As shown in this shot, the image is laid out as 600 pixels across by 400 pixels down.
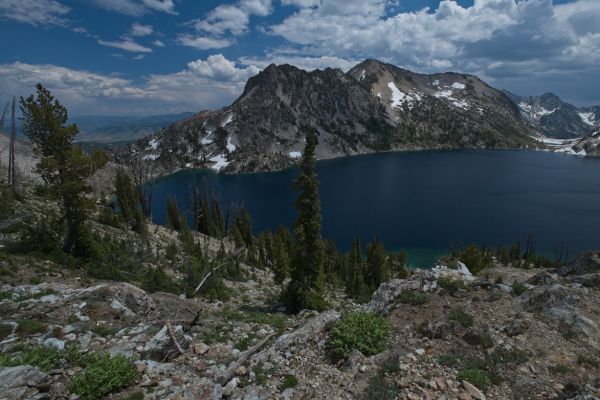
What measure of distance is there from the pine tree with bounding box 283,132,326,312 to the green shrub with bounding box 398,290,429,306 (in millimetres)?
17206

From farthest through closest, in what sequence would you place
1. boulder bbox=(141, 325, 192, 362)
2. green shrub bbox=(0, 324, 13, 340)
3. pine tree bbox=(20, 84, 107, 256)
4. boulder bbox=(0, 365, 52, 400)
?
1. pine tree bbox=(20, 84, 107, 256)
2. green shrub bbox=(0, 324, 13, 340)
3. boulder bbox=(141, 325, 192, 362)
4. boulder bbox=(0, 365, 52, 400)

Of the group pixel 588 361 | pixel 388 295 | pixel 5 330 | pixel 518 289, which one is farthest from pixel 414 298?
pixel 5 330

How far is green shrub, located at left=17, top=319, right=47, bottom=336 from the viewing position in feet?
53.7

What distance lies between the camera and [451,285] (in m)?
19.6

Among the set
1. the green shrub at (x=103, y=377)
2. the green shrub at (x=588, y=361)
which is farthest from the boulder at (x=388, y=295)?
→ the green shrub at (x=103, y=377)

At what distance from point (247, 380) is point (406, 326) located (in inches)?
308

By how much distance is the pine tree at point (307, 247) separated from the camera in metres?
35.1

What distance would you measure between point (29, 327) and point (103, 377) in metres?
7.18

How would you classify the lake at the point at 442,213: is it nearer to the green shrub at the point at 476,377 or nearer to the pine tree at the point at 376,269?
the pine tree at the point at 376,269

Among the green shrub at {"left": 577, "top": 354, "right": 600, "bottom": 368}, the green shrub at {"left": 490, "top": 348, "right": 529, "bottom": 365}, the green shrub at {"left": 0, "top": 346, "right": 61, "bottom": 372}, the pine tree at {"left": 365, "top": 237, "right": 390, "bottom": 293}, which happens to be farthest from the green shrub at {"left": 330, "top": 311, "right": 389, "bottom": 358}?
the pine tree at {"left": 365, "top": 237, "right": 390, "bottom": 293}

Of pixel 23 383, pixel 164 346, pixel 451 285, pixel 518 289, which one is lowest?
pixel 164 346

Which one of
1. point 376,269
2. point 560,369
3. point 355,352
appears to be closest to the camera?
point 560,369

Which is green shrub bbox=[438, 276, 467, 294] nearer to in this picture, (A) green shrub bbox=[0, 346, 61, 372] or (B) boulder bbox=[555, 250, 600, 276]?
(B) boulder bbox=[555, 250, 600, 276]

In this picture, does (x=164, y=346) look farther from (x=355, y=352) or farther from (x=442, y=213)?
(x=442, y=213)
